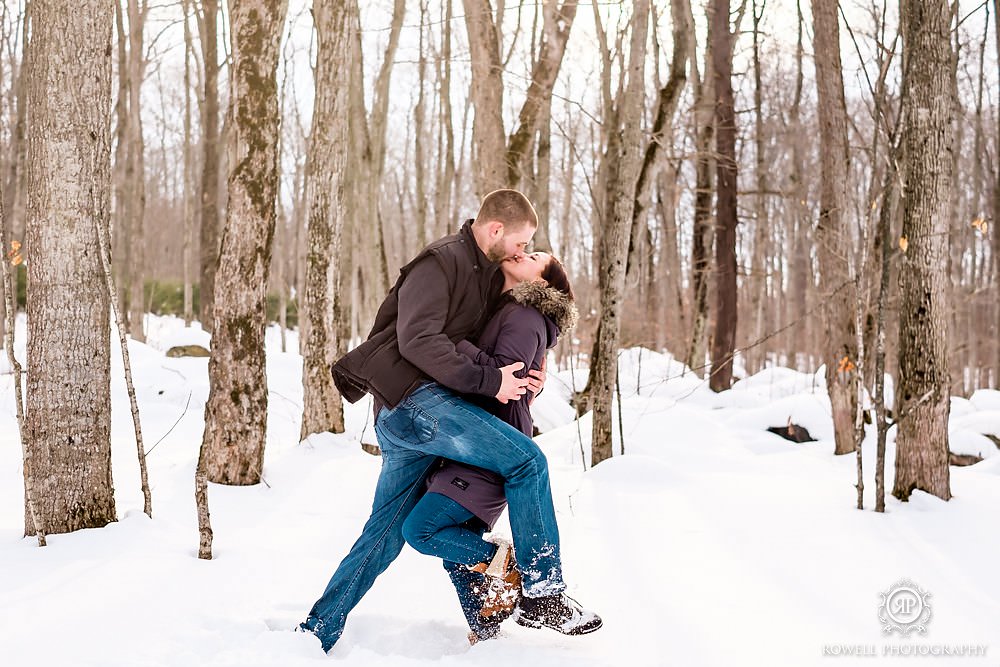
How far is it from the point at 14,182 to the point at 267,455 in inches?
412

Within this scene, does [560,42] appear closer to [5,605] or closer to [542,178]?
[542,178]

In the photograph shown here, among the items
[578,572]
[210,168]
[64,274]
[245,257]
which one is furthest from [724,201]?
[64,274]

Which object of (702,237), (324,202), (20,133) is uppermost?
(20,133)

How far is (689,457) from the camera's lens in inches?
308

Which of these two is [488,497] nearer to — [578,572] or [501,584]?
[501,584]

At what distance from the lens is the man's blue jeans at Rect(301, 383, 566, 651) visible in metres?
2.92

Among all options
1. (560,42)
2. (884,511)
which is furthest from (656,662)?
(560,42)

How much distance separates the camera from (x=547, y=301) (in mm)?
3127

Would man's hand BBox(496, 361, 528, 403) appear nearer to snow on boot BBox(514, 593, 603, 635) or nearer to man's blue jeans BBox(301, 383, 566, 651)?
man's blue jeans BBox(301, 383, 566, 651)

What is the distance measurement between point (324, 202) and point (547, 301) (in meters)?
5.13

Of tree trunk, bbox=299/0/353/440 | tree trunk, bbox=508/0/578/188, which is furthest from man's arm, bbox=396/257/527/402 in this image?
tree trunk, bbox=508/0/578/188

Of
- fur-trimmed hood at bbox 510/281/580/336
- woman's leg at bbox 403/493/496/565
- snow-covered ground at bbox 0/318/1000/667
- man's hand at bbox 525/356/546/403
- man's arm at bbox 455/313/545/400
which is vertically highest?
fur-trimmed hood at bbox 510/281/580/336

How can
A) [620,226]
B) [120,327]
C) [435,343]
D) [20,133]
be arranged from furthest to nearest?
1. [20,133]
2. [620,226]
3. [120,327]
4. [435,343]

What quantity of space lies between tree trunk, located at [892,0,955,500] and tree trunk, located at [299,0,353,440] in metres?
4.81
